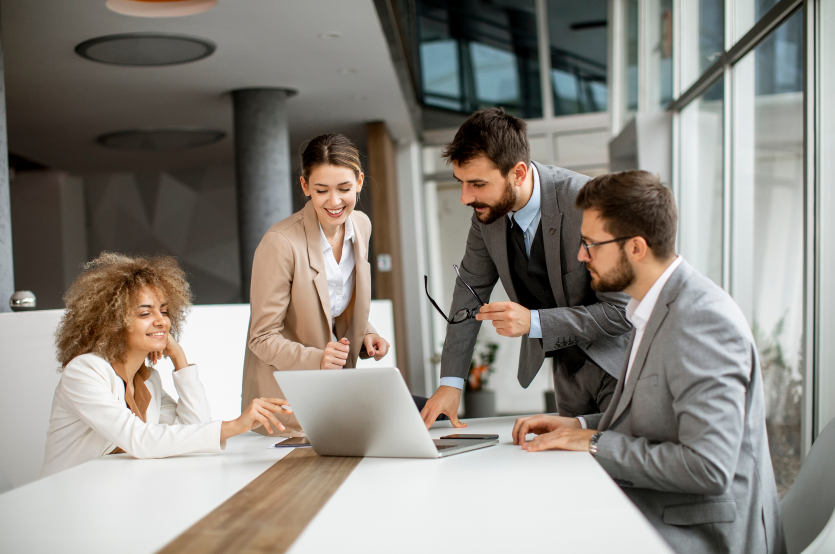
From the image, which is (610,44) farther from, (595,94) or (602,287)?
(602,287)

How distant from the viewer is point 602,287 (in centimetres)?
171

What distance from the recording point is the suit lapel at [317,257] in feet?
7.59

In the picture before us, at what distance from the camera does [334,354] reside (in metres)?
1.99

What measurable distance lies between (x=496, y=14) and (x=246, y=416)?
28.7 feet

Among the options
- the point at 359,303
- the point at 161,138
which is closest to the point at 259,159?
the point at 161,138

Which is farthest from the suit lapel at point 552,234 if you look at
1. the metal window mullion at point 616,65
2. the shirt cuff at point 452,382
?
the metal window mullion at point 616,65

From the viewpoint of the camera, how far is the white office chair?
5.56ft

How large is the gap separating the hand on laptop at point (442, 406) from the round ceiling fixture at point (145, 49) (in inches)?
154

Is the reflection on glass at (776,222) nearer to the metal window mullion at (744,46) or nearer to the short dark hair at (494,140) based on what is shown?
Answer: the metal window mullion at (744,46)

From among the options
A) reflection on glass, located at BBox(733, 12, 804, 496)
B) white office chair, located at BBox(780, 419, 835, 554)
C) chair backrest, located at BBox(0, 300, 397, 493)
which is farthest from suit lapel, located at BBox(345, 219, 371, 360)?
reflection on glass, located at BBox(733, 12, 804, 496)

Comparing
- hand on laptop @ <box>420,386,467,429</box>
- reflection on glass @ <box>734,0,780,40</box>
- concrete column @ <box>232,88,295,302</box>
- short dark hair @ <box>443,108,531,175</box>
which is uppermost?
reflection on glass @ <box>734,0,780,40</box>

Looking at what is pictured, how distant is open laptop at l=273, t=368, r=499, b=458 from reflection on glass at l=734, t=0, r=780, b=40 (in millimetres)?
3222

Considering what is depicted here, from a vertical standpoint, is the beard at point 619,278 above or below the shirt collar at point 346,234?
below

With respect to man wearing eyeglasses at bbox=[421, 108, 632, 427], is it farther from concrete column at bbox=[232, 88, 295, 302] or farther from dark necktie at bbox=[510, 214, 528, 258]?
concrete column at bbox=[232, 88, 295, 302]
